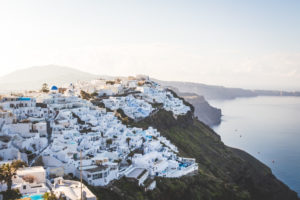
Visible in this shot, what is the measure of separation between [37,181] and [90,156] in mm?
7968

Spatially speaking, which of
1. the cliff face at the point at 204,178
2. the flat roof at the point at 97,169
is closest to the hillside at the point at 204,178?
the cliff face at the point at 204,178

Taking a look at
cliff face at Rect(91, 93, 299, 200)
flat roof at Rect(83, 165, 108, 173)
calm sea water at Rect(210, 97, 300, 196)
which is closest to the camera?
flat roof at Rect(83, 165, 108, 173)

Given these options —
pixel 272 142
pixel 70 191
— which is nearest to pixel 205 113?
pixel 272 142

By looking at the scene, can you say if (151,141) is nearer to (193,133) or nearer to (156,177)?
(156,177)

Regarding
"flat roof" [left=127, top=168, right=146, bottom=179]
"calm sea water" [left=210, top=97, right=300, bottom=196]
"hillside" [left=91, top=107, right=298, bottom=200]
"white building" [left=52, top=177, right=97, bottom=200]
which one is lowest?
"calm sea water" [left=210, top=97, right=300, bottom=196]

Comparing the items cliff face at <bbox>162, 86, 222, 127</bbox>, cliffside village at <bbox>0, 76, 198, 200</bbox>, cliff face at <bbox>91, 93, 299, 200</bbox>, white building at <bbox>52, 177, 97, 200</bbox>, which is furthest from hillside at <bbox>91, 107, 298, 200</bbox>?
cliff face at <bbox>162, 86, 222, 127</bbox>

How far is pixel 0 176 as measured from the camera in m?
17.2

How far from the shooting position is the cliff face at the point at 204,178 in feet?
86.5

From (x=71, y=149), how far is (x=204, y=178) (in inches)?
674

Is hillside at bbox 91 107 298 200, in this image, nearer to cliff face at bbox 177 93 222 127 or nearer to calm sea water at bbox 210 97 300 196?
calm sea water at bbox 210 97 300 196

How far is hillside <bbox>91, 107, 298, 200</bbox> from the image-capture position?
25.9m

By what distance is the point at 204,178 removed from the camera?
35.4 meters

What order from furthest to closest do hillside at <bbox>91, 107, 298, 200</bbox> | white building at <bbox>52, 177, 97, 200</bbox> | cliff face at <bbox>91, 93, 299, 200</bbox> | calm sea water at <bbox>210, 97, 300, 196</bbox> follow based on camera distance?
calm sea water at <bbox>210, 97, 300, 196</bbox> → cliff face at <bbox>91, 93, 299, 200</bbox> → hillside at <bbox>91, 107, 298, 200</bbox> → white building at <bbox>52, 177, 97, 200</bbox>

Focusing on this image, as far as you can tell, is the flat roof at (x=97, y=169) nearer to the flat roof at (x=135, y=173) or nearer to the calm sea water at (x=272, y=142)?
the flat roof at (x=135, y=173)
